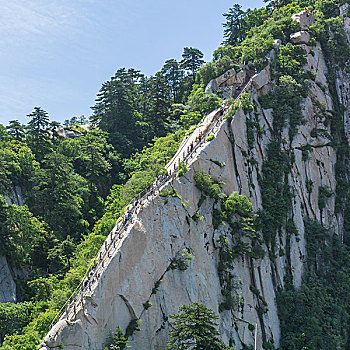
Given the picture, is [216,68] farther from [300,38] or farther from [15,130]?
[15,130]

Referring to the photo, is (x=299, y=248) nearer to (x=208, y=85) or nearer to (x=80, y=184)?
(x=208, y=85)

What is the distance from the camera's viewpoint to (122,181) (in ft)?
214

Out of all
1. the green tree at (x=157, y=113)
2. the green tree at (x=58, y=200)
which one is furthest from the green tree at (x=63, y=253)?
the green tree at (x=157, y=113)

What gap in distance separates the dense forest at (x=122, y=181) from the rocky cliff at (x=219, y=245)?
1.86 meters

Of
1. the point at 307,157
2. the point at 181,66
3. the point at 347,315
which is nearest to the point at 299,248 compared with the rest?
the point at 347,315

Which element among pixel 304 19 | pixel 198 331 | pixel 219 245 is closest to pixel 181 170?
pixel 219 245

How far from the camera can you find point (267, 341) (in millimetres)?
43594

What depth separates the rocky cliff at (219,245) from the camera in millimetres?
30953

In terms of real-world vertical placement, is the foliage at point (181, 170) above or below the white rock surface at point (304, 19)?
below

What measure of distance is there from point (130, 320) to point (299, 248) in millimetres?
27210

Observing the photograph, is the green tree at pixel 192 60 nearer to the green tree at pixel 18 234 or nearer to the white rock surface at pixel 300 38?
the white rock surface at pixel 300 38

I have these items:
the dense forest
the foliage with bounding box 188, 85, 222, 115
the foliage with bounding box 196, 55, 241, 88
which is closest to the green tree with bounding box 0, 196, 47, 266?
the dense forest

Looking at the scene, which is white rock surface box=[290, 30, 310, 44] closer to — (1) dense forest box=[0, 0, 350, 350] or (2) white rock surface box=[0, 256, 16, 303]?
(1) dense forest box=[0, 0, 350, 350]

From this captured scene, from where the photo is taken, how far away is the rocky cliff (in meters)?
31.0
